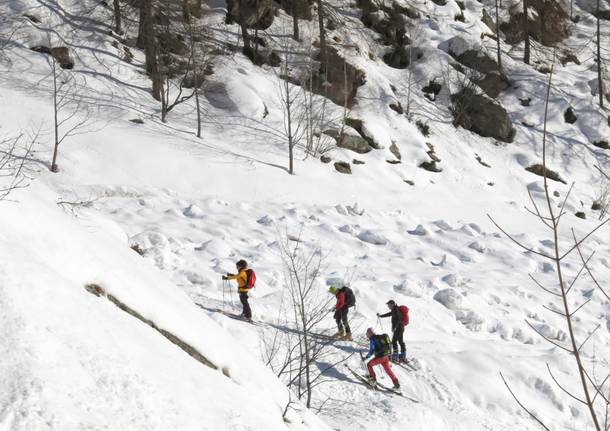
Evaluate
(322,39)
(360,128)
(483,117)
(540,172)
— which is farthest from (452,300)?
(483,117)

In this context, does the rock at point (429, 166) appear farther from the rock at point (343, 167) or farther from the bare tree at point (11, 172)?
the bare tree at point (11, 172)

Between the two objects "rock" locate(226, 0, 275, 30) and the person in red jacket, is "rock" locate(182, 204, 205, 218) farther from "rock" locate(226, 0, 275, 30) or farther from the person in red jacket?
"rock" locate(226, 0, 275, 30)

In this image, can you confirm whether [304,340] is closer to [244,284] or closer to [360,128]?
[244,284]

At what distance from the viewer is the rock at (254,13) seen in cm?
2733

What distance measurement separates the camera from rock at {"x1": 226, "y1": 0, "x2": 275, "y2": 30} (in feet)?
89.7

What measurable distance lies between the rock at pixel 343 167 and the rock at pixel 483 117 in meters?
8.71

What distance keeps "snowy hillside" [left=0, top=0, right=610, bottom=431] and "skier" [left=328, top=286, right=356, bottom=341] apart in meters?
0.26

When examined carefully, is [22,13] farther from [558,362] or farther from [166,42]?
[558,362]

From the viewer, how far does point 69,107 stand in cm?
1969

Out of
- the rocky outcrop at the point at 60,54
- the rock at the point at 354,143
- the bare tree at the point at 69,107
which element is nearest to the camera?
the bare tree at the point at 69,107

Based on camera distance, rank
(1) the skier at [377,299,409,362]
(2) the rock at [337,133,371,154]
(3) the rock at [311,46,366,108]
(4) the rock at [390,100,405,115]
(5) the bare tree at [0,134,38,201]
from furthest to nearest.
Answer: (4) the rock at [390,100,405,115] → (3) the rock at [311,46,366,108] → (2) the rock at [337,133,371,154] → (1) the skier at [377,299,409,362] → (5) the bare tree at [0,134,38,201]

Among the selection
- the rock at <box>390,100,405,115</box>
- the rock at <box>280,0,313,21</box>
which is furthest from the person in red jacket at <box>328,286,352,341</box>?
the rock at <box>280,0,313,21</box>

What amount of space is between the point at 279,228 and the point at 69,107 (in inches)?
396

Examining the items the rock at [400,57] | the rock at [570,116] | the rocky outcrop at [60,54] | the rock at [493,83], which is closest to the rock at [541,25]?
the rock at [493,83]
